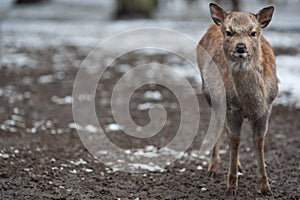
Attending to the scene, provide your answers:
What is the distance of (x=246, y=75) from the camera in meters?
4.45

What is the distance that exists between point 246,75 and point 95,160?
214 centimetres

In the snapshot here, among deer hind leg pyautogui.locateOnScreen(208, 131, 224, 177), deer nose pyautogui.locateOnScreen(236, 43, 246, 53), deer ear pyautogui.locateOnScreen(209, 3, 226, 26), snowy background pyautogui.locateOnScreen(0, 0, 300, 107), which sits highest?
deer ear pyautogui.locateOnScreen(209, 3, 226, 26)

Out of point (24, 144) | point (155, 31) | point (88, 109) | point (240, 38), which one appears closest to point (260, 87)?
point (240, 38)

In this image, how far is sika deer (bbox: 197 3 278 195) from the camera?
439 centimetres

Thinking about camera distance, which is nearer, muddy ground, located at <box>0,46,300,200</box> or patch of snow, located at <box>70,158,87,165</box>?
muddy ground, located at <box>0,46,300,200</box>

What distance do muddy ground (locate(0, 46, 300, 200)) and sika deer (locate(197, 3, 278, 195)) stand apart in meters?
0.43

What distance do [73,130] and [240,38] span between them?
→ 3350mm

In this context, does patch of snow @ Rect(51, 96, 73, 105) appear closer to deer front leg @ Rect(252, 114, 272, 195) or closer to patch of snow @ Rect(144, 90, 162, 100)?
patch of snow @ Rect(144, 90, 162, 100)

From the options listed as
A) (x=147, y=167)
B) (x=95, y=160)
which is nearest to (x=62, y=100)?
(x=95, y=160)

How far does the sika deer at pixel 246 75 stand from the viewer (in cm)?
439

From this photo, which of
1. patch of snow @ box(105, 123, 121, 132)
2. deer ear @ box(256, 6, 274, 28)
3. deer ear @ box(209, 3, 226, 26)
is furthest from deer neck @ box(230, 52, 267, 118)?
patch of snow @ box(105, 123, 121, 132)

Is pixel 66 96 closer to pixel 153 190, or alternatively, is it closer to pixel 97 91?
pixel 97 91

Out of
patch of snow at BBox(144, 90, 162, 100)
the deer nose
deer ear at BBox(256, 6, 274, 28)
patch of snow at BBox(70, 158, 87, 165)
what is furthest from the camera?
patch of snow at BBox(144, 90, 162, 100)

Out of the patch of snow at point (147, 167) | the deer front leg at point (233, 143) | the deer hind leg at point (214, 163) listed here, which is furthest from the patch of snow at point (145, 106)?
the deer front leg at point (233, 143)
